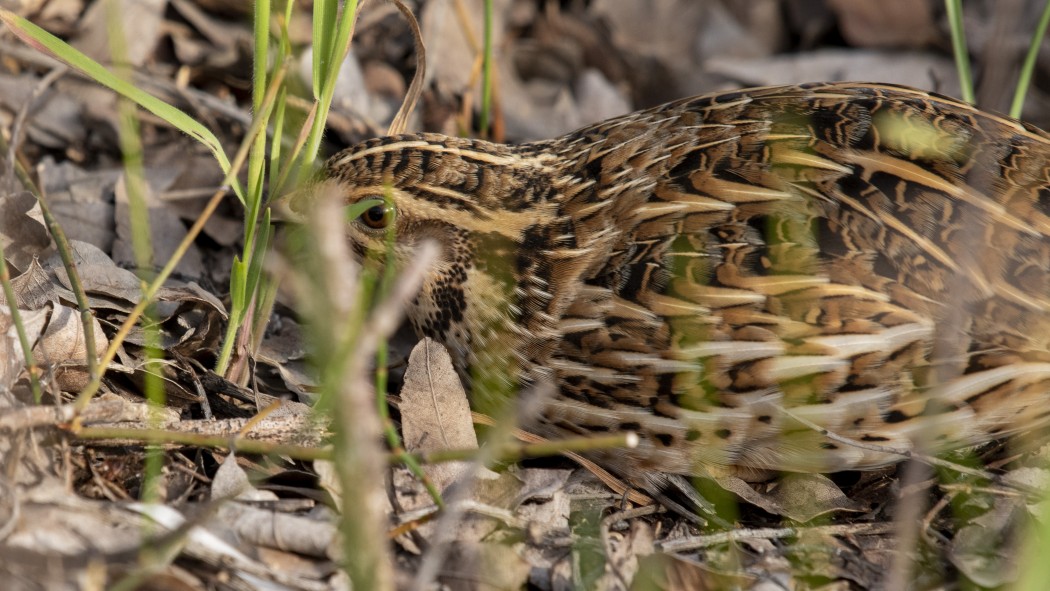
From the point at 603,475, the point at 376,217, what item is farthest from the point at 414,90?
the point at 603,475

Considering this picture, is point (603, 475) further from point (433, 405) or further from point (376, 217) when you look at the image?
point (376, 217)

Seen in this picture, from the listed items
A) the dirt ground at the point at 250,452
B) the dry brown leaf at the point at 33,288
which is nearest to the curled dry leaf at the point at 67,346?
the dirt ground at the point at 250,452

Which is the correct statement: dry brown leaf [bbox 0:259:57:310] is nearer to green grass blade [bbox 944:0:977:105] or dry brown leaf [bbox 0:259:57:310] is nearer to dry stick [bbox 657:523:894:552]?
dry stick [bbox 657:523:894:552]

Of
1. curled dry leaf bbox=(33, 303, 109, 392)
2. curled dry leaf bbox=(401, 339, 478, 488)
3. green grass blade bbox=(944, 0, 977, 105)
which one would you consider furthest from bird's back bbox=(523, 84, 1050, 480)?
curled dry leaf bbox=(33, 303, 109, 392)

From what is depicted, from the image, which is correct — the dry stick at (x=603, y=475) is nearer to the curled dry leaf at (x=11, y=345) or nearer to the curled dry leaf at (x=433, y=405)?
the curled dry leaf at (x=433, y=405)

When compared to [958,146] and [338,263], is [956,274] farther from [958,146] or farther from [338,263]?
[338,263]

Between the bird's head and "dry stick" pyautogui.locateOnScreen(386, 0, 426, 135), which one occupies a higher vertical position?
"dry stick" pyautogui.locateOnScreen(386, 0, 426, 135)
